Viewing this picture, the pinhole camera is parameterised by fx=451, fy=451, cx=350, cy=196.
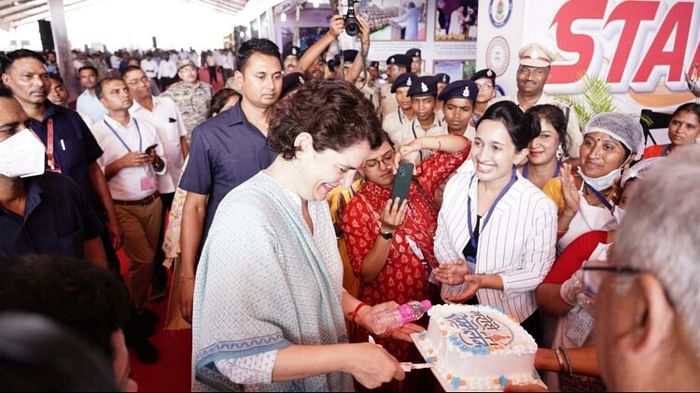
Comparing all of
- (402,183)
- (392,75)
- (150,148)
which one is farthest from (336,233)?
(392,75)

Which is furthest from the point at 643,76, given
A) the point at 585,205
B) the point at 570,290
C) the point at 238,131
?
the point at 238,131

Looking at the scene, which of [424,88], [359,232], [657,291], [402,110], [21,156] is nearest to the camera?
[657,291]

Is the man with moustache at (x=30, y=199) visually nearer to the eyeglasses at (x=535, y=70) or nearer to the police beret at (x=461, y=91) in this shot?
the police beret at (x=461, y=91)

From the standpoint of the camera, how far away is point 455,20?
9203mm

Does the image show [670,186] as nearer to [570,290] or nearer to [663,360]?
[663,360]

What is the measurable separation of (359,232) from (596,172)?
1.41m

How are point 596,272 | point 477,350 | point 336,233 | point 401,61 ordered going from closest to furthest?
point 596,272 < point 477,350 < point 336,233 < point 401,61

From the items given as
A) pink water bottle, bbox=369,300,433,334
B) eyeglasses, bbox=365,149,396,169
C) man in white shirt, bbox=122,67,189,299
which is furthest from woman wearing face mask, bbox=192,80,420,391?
man in white shirt, bbox=122,67,189,299

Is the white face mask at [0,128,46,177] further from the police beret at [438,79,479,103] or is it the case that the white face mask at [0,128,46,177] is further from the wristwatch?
the police beret at [438,79,479,103]

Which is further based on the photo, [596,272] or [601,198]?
[601,198]

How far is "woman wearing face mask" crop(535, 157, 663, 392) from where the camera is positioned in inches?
56.9

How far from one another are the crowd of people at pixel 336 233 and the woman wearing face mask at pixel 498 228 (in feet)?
0.03

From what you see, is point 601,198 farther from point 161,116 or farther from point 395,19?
point 395,19

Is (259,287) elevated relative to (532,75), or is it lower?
lower
